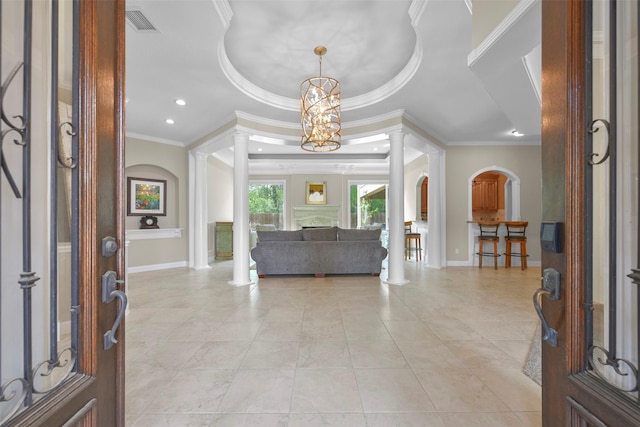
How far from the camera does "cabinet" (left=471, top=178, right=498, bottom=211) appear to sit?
838cm

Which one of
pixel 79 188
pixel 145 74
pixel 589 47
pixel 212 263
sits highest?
pixel 145 74

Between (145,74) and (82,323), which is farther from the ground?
(145,74)

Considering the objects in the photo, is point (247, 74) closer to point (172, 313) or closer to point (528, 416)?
point (172, 313)

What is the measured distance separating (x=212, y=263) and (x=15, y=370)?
Result: 249 inches

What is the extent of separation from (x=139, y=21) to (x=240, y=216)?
2.78 metres

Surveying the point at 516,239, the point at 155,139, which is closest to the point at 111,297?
the point at 155,139

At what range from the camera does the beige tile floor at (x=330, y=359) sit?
156cm

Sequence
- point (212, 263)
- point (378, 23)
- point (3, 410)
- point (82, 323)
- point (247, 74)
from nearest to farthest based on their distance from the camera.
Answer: point (3, 410) < point (82, 323) < point (378, 23) < point (247, 74) < point (212, 263)

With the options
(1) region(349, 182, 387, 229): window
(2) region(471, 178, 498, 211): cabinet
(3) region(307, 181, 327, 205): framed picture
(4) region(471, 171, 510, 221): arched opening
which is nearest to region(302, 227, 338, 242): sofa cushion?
(3) region(307, 181, 327, 205): framed picture

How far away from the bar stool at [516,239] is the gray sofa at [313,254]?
9.35 ft

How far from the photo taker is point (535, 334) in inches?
101

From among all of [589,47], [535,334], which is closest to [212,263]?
[535,334]

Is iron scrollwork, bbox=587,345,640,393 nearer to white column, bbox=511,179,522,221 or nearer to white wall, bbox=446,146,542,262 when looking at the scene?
white wall, bbox=446,146,542,262

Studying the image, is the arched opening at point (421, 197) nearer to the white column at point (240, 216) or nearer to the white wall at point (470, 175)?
the white wall at point (470, 175)
